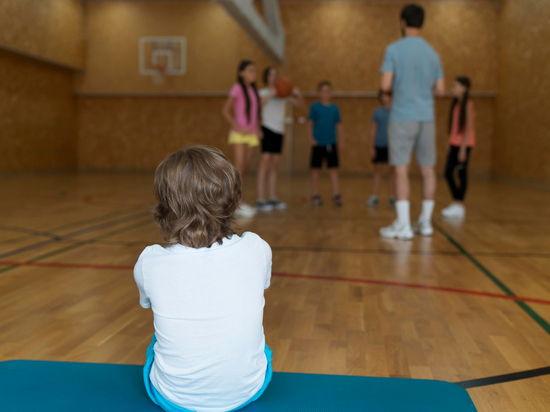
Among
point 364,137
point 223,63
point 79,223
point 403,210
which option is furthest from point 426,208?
point 223,63

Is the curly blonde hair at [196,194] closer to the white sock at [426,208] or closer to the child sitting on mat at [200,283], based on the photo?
the child sitting on mat at [200,283]

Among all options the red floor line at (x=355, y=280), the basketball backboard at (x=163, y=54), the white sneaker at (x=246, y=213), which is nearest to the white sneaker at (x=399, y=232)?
the red floor line at (x=355, y=280)

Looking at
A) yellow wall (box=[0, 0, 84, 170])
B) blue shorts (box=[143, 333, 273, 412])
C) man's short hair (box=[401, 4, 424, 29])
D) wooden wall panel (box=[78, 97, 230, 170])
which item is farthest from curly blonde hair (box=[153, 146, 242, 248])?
wooden wall panel (box=[78, 97, 230, 170])

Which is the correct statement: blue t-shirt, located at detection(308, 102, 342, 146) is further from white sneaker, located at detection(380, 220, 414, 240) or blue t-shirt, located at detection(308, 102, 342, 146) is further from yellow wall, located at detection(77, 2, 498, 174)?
yellow wall, located at detection(77, 2, 498, 174)

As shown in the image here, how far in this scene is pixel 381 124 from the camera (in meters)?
4.93

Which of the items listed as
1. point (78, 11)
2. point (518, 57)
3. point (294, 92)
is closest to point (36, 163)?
point (78, 11)

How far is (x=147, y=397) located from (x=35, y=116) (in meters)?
9.65

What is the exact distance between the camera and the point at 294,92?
4594mm

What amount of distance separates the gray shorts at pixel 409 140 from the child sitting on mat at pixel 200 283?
2.30m

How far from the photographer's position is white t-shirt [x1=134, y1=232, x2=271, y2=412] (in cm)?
92

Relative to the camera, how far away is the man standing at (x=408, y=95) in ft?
10.0

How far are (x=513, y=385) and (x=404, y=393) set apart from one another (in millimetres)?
302

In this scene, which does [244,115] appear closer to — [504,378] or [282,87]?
[282,87]

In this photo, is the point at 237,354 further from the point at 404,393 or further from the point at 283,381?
the point at 404,393
